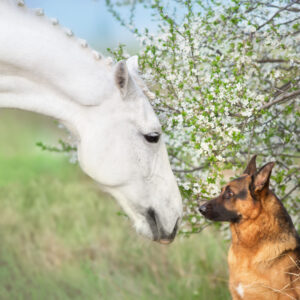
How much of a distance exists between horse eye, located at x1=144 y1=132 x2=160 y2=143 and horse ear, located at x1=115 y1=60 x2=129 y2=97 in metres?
0.24

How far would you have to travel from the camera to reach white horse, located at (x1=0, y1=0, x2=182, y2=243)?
2.43 meters

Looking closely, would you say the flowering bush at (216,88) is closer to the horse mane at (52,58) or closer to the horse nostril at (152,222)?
the horse nostril at (152,222)

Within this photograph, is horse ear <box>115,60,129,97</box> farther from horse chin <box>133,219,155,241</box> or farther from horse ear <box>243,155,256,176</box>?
horse ear <box>243,155,256,176</box>

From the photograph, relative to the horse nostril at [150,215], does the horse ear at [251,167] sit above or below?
above

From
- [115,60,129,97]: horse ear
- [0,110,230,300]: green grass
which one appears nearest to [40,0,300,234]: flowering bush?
[115,60,129,97]: horse ear

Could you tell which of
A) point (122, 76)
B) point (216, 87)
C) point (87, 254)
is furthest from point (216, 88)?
point (87, 254)

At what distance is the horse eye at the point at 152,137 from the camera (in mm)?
2555

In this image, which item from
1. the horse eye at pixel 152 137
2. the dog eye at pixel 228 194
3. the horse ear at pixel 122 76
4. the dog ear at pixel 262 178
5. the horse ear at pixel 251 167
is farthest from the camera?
the horse ear at pixel 251 167

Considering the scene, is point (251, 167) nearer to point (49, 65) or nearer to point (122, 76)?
point (122, 76)

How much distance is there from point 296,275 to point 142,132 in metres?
1.15

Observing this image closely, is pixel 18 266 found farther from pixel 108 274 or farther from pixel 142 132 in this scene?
pixel 142 132

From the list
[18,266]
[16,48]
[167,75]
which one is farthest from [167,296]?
[16,48]

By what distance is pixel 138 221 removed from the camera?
2.61 meters

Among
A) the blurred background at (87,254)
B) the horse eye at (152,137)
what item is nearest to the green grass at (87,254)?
the blurred background at (87,254)
